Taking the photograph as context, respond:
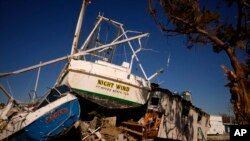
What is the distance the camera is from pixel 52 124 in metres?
10.2

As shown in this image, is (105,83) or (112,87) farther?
(112,87)

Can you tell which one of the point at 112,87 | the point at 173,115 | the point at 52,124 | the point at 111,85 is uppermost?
the point at 111,85

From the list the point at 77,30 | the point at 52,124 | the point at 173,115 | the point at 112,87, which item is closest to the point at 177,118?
the point at 173,115

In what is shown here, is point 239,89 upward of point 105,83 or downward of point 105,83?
downward

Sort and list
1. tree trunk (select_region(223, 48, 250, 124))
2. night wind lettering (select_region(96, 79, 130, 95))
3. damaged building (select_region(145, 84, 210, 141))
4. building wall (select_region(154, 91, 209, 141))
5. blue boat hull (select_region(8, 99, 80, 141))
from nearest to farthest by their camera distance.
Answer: tree trunk (select_region(223, 48, 250, 124)) → blue boat hull (select_region(8, 99, 80, 141)) → night wind lettering (select_region(96, 79, 130, 95)) → damaged building (select_region(145, 84, 210, 141)) → building wall (select_region(154, 91, 209, 141))

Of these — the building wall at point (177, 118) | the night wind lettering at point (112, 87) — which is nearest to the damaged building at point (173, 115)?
the building wall at point (177, 118)

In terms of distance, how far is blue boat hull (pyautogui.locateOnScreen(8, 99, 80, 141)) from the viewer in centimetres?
991

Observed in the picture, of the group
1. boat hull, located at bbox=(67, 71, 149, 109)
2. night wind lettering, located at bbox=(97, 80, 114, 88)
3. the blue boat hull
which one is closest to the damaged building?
boat hull, located at bbox=(67, 71, 149, 109)

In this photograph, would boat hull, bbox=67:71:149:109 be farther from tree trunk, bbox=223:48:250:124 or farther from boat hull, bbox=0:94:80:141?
tree trunk, bbox=223:48:250:124

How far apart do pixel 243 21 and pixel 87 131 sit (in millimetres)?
9354

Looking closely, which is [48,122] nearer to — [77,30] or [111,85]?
[111,85]

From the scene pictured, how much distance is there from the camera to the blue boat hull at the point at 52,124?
32.5ft

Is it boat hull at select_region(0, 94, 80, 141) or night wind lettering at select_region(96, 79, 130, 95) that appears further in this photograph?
night wind lettering at select_region(96, 79, 130, 95)

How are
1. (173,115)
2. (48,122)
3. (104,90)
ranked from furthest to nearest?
1. (173,115)
2. (104,90)
3. (48,122)
